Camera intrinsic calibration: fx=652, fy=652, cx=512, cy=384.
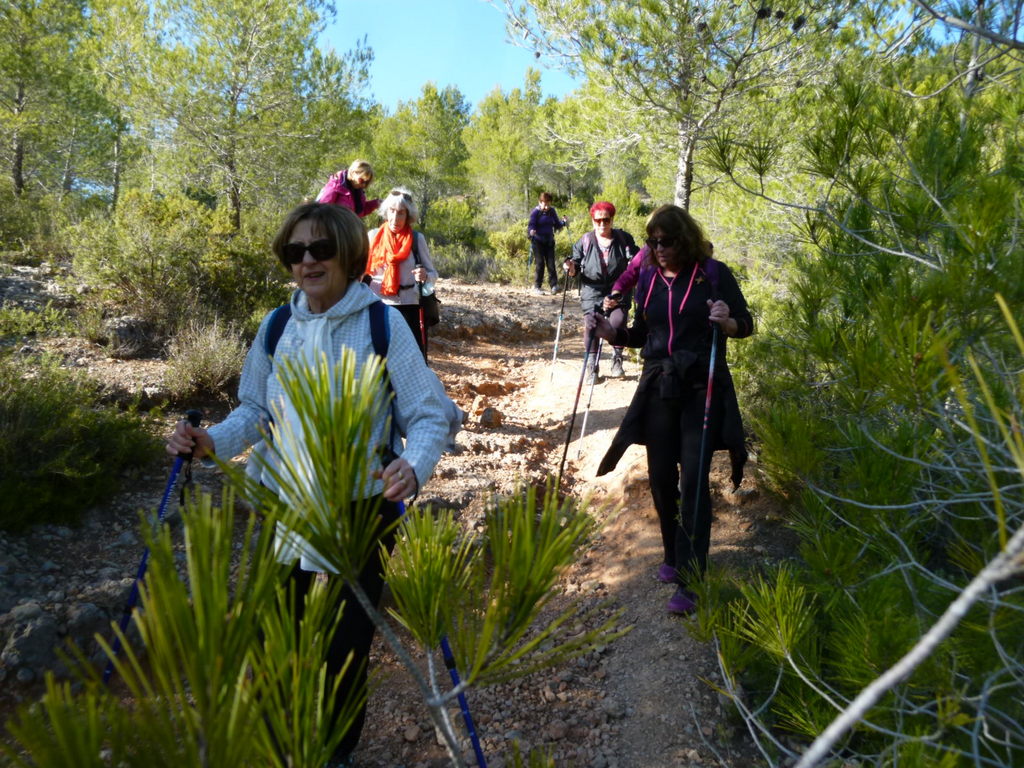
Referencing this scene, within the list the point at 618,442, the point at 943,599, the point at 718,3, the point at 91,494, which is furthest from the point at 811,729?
the point at 718,3

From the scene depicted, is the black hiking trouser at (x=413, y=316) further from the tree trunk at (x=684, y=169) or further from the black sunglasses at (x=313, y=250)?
the black sunglasses at (x=313, y=250)

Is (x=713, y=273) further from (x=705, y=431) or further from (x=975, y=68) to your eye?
(x=975, y=68)

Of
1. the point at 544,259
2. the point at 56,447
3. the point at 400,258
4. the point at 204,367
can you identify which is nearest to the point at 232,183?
the point at 544,259

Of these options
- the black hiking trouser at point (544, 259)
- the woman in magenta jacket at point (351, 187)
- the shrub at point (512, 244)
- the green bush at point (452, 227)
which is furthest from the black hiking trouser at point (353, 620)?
the green bush at point (452, 227)

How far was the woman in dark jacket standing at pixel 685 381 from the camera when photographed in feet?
10.6

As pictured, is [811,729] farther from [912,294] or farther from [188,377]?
[188,377]

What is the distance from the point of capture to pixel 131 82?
11.5 m

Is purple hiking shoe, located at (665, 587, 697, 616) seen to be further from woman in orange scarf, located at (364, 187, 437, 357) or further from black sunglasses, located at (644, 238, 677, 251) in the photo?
woman in orange scarf, located at (364, 187, 437, 357)

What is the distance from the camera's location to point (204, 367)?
552cm

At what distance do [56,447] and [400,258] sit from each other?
2.67 metres

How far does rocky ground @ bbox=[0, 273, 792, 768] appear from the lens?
107 inches

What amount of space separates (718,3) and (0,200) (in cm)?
1184

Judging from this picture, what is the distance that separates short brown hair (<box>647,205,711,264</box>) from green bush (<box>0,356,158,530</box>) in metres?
3.54

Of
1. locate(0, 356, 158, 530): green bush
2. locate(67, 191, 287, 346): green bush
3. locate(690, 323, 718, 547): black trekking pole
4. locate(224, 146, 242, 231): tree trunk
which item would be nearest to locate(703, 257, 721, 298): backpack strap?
locate(690, 323, 718, 547): black trekking pole
